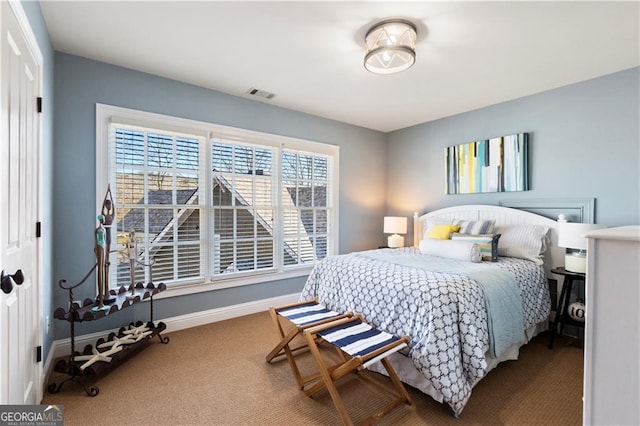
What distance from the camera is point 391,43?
7.11 ft

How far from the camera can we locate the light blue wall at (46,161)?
1.98 m

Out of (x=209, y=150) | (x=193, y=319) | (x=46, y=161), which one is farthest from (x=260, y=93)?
(x=193, y=319)

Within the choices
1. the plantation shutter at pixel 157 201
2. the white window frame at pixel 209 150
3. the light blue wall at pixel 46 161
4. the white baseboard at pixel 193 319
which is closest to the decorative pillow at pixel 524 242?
the white window frame at pixel 209 150

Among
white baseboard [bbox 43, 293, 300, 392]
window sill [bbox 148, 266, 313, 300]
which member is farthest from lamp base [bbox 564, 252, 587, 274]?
white baseboard [bbox 43, 293, 300, 392]

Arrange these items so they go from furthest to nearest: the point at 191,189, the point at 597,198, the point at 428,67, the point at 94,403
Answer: the point at 191,189 < the point at 597,198 < the point at 428,67 < the point at 94,403

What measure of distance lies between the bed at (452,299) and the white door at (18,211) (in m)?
1.99

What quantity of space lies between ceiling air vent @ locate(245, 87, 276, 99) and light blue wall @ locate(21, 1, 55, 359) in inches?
65.1

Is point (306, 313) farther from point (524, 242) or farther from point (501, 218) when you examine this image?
point (501, 218)

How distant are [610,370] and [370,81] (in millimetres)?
2813

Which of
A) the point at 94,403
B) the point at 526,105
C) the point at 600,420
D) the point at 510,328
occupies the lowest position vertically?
the point at 94,403

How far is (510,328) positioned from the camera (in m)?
2.21

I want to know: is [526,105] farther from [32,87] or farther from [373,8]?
[32,87]

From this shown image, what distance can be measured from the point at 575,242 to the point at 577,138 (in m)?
1.14

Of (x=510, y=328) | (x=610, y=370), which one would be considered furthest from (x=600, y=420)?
(x=510, y=328)
